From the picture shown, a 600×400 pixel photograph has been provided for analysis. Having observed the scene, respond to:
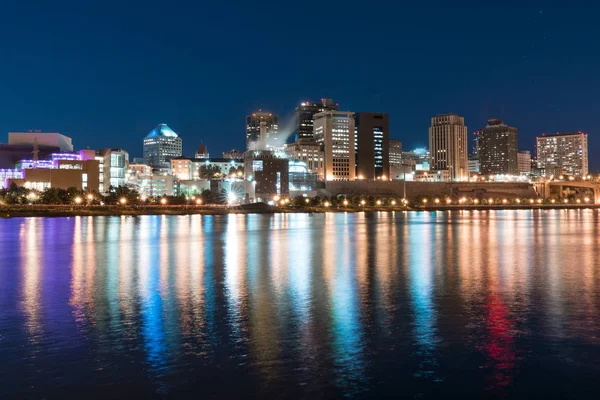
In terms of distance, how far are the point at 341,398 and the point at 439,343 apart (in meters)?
3.82

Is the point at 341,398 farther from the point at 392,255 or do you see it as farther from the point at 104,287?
the point at 392,255

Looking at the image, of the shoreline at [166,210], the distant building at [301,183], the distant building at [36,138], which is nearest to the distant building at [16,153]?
the distant building at [36,138]

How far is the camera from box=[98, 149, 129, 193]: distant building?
5492 inches

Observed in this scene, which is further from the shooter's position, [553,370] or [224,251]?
[224,251]

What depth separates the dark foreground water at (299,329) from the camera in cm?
970

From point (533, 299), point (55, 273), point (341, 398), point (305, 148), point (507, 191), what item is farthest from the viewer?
point (305, 148)

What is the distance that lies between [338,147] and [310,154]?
1070 centimetres

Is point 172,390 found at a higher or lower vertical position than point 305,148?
lower

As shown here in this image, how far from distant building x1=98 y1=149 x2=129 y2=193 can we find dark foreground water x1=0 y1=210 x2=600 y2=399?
118 m

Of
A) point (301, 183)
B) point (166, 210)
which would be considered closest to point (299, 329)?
point (166, 210)

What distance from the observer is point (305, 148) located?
7584 inches

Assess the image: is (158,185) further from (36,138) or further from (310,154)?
(310,154)

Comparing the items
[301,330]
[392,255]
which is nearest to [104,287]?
[301,330]

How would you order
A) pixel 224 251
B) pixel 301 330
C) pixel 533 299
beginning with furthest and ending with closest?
pixel 224 251 → pixel 533 299 → pixel 301 330
